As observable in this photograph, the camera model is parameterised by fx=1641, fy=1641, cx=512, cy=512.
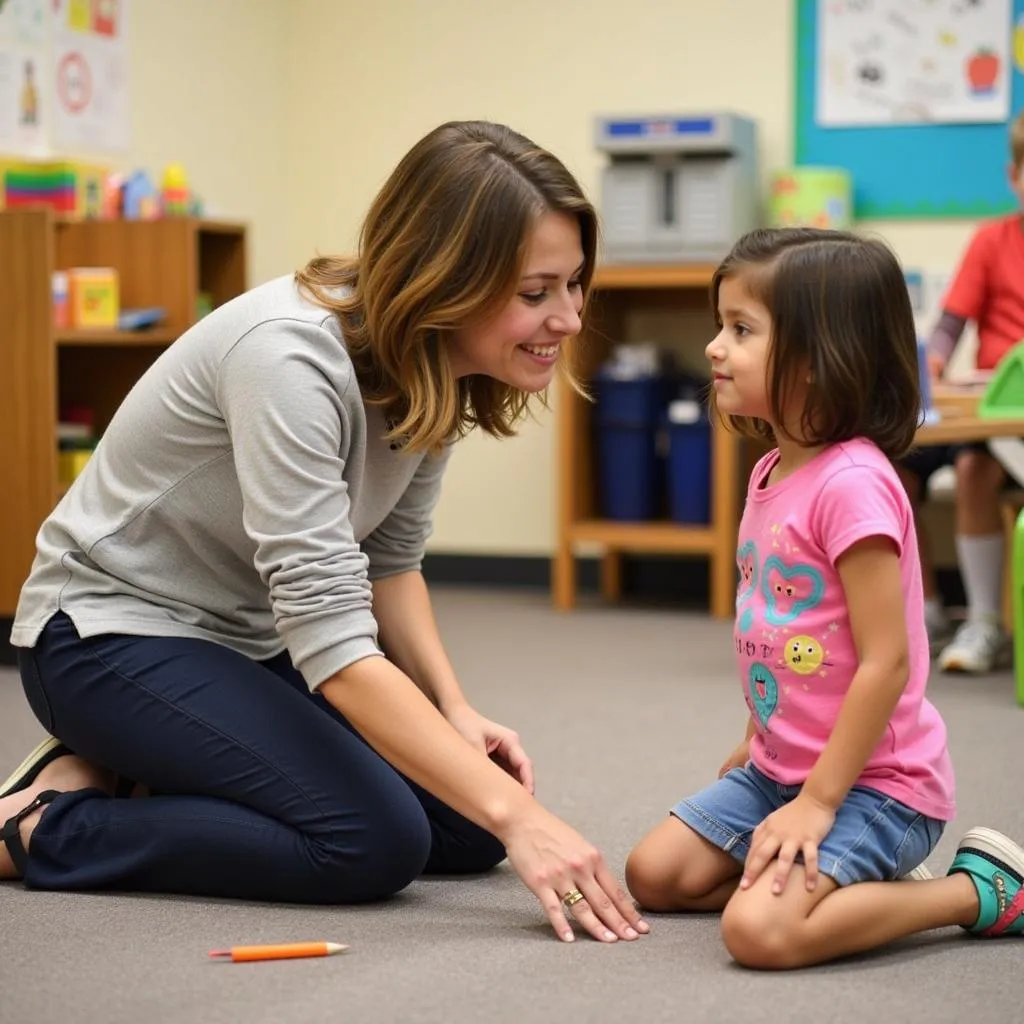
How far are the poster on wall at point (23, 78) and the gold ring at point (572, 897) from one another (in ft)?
9.02

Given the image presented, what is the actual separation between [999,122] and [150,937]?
3309 millimetres

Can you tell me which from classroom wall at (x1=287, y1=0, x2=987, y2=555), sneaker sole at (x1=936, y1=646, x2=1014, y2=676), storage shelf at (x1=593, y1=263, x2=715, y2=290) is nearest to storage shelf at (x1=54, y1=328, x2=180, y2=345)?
classroom wall at (x1=287, y1=0, x2=987, y2=555)

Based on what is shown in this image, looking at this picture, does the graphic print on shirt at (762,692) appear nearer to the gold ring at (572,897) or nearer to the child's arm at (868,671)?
the child's arm at (868,671)

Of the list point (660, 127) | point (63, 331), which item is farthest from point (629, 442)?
point (63, 331)

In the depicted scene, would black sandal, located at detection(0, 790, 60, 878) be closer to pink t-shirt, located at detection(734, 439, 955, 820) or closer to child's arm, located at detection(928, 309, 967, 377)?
pink t-shirt, located at detection(734, 439, 955, 820)

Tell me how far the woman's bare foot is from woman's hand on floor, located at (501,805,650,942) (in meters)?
0.55

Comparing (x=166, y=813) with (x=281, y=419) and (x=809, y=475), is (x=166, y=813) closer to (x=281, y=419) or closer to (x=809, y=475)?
(x=281, y=419)

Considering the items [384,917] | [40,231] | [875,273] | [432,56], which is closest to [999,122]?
[432,56]

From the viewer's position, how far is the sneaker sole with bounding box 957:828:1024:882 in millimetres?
1624

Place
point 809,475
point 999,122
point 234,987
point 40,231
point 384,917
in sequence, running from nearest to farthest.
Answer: point 234,987, point 809,475, point 384,917, point 40,231, point 999,122

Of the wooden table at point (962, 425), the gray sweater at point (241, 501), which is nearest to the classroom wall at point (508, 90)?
the wooden table at point (962, 425)

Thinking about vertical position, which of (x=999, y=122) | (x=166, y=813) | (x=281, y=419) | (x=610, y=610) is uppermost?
(x=999, y=122)

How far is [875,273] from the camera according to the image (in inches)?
61.0

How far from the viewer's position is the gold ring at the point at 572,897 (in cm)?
153
